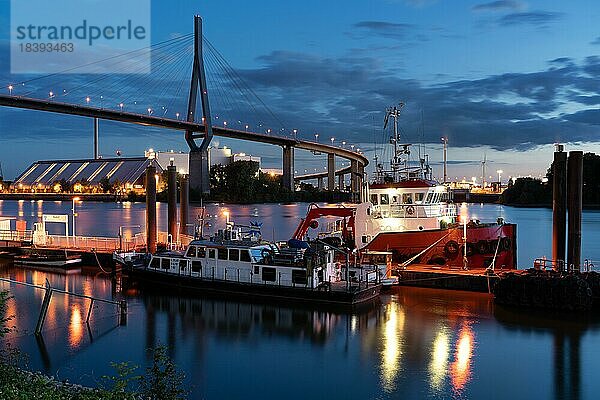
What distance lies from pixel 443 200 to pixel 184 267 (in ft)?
39.8

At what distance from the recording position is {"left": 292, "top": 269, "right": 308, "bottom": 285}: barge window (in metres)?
21.0

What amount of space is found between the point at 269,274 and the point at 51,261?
1396cm

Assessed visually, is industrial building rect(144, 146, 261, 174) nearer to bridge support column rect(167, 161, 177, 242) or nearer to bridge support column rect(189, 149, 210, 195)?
bridge support column rect(189, 149, 210, 195)

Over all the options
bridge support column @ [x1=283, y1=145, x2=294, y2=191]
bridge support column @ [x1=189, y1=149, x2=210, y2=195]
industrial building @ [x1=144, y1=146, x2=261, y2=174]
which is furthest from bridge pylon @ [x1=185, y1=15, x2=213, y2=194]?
industrial building @ [x1=144, y1=146, x2=261, y2=174]

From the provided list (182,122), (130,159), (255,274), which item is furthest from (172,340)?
(130,159)

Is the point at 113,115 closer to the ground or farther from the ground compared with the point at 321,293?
farther from the ground

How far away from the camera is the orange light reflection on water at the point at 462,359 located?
560 inches

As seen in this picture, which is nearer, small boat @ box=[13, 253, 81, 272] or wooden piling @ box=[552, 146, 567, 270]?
wooden piling @ box=[552, 146, 567, 270]

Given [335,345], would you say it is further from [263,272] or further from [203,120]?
[203,120]

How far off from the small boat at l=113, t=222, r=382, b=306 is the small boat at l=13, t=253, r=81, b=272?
731 centimetres

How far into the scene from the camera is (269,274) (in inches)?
856

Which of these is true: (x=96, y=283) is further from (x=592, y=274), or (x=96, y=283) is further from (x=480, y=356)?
(x=592, y=274)

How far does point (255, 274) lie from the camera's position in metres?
22.0

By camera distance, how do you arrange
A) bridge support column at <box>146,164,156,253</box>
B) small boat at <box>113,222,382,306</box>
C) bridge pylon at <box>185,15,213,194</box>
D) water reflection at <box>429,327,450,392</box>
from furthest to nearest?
1. bridge pylon at <box>185,15,213,194</box>
2. bridge support column at <box>146,164,156,253</box>
3. small boat at <box>113,222,382,306</box>
4. water reflection at <box>429,327,450,392</box>
